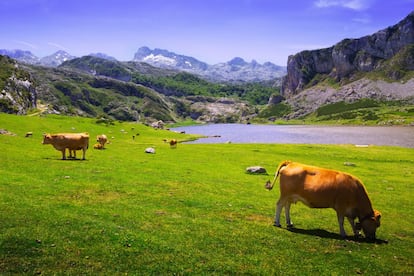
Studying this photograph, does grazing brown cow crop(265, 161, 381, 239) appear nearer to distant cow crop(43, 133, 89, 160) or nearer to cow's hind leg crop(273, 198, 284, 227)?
cow's hind leg crop(273, 198, 284, 227)

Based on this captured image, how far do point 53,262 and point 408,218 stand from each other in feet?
76.1

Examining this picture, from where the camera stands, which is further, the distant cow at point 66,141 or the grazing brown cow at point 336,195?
the distant cow at point 66,141

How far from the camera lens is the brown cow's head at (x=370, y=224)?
1795 cm

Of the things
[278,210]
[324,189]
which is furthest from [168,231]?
[324,189]

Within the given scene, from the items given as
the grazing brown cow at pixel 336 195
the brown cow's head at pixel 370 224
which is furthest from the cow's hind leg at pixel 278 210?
the brown cow's head at pixel 370 224

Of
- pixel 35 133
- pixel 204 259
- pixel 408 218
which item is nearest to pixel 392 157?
pixel 408 218

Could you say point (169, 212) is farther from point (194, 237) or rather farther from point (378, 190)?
point (378, 190)

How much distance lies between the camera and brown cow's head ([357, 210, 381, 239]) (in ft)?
58.9

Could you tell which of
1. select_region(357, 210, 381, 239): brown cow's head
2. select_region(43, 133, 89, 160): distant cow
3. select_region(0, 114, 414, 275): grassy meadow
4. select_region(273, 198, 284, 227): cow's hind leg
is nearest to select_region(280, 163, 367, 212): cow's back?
select_region(273, 198, 284, 227): cow's hind leg

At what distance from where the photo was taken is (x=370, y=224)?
18.0m

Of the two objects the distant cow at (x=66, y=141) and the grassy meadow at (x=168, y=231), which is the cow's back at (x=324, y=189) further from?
the distant cow at (x=66, y=141)

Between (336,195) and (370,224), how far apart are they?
2.44 meters

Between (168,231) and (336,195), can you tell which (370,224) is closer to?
(336,195)

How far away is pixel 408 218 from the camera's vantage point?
24031 millimetres
